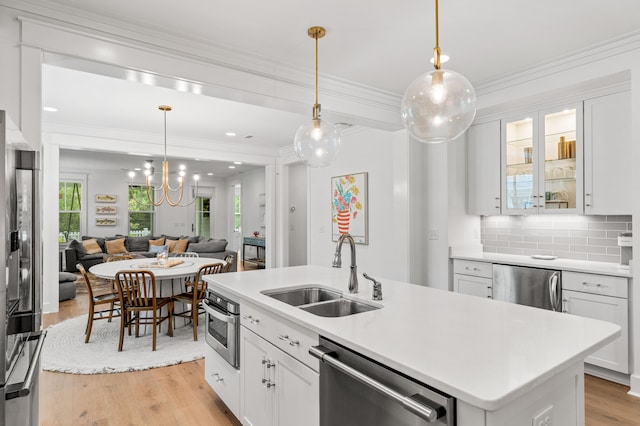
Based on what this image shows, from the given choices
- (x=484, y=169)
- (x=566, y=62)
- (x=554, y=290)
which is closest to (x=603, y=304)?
(x=554, y=290)

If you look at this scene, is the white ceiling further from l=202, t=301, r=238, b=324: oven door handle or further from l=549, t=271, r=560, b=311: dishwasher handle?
l=202, t=301, r=238, b=324: oven door handle

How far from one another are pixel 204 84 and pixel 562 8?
252cm

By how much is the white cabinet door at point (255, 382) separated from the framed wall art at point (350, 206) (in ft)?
10.6

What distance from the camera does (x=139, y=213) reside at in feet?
35.8

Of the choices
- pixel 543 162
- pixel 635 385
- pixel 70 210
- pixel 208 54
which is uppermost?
pixel 208 54

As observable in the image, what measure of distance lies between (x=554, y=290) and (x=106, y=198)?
10.6m

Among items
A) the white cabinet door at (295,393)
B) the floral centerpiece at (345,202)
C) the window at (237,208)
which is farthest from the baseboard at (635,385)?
the window at (237,208)

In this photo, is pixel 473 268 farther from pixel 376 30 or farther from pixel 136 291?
pixel 136 291

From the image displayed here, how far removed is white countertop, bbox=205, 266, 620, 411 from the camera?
1045 millimetres

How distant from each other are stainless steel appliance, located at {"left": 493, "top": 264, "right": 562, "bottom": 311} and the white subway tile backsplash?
609 mm

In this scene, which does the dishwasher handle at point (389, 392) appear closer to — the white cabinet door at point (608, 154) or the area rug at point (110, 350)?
the area rug at point (110, 350)

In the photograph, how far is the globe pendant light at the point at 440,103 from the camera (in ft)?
5.34

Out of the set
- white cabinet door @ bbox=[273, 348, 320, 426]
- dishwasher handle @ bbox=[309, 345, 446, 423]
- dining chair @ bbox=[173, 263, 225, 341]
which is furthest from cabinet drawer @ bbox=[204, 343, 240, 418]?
dining chair @ bbox=[173, 263, 225, 341]

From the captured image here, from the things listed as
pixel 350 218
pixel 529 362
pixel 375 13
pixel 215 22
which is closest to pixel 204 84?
pixel 215 22
